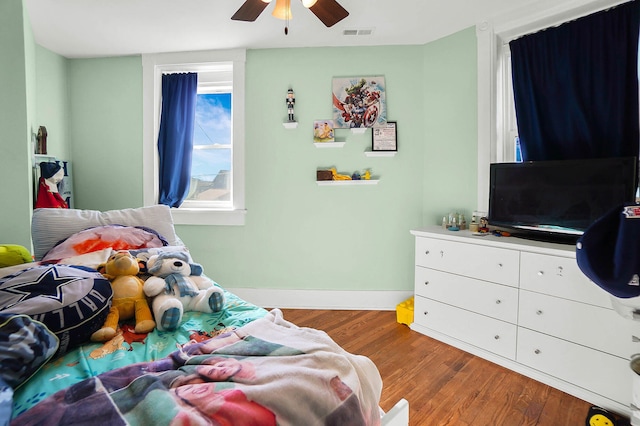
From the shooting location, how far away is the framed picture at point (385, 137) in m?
2.93

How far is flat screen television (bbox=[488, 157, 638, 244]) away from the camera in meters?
Answer: 1.86

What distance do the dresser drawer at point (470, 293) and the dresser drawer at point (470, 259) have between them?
0.15 ft

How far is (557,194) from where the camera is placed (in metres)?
2.09

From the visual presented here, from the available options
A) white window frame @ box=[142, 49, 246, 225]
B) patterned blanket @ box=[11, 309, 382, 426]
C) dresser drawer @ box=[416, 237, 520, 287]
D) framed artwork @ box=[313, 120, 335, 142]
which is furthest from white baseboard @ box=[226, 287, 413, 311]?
patterned blanket @ box=[11, 309, 382, 426]

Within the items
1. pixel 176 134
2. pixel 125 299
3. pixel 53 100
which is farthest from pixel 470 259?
pixel 53 100

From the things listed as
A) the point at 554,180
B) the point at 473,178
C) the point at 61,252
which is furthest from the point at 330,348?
the point at 473,178

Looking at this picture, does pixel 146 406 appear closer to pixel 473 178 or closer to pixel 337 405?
pixel 337 405

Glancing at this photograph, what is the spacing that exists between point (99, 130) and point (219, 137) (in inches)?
48.6

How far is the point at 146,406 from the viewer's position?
0.69m

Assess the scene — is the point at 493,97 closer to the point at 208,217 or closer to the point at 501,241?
the point at 501,241

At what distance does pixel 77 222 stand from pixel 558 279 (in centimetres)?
287

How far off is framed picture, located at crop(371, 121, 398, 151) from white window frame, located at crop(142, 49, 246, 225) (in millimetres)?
1264

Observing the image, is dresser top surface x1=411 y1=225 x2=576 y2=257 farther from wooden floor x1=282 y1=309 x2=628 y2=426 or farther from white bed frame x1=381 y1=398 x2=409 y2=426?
white bed frame x1=381 y1=398 x2=409 y2=426

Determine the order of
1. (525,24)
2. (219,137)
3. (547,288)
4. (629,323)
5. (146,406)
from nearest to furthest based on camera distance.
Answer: (146,406)
(629,323)
(547,288)
(525,24)
(219,137)
